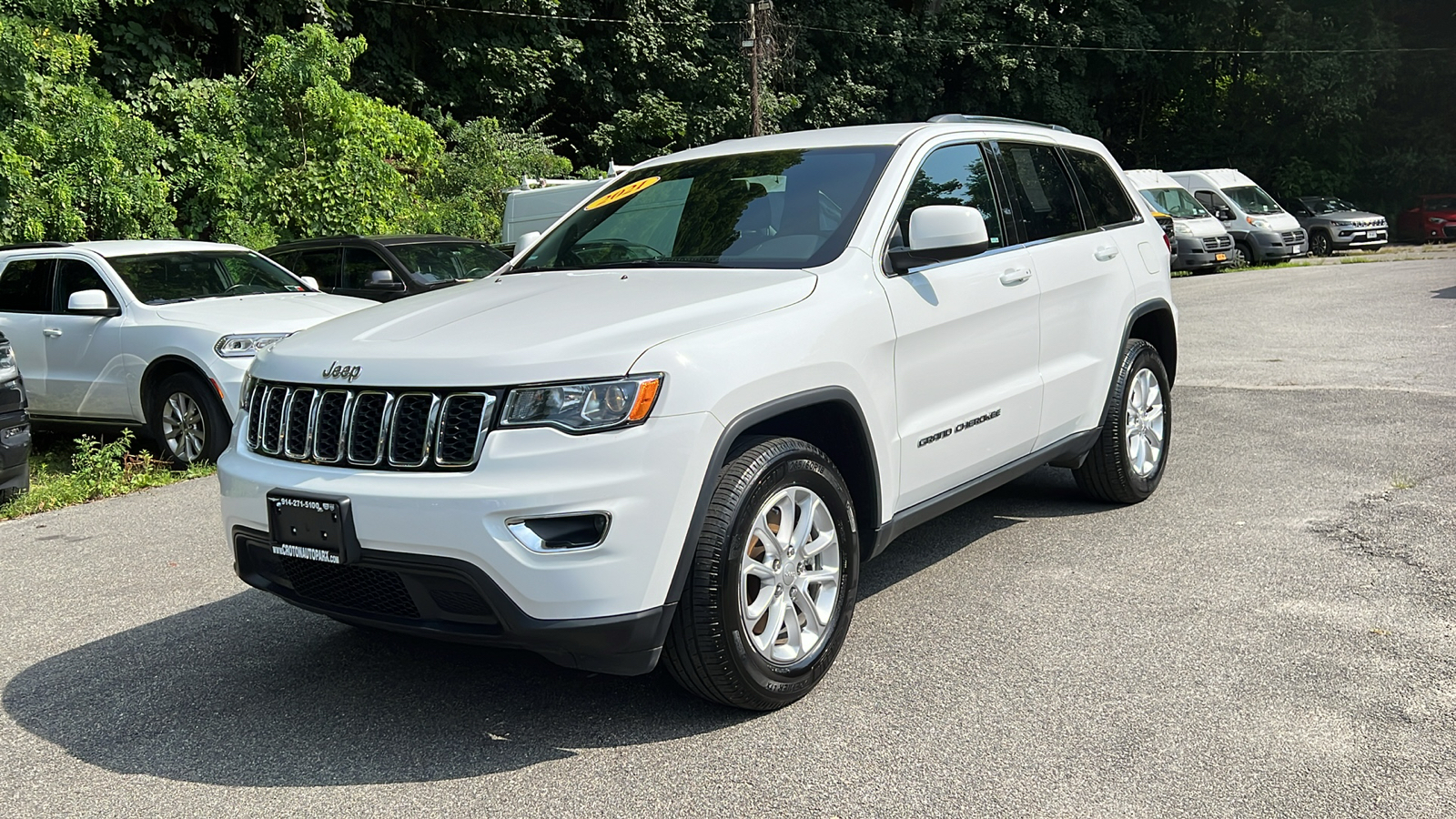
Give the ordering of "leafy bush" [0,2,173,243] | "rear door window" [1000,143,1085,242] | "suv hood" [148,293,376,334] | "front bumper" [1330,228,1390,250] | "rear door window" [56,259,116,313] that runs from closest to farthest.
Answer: "rear door window" [1000,143,1085,242] < "suv hood" [148,293,376,334] < "rear door window" [56,259,116,313] < "leafy bush" [0,2,173,243] < "front bumper" [1330,228,1390,250]

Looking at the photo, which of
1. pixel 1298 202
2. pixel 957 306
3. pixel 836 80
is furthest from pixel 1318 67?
pixel 957 306

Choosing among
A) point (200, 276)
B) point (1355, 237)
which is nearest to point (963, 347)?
point (200, 276)

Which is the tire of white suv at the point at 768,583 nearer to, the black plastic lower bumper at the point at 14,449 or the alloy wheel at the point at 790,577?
the alloy wheel at the point at 790,577

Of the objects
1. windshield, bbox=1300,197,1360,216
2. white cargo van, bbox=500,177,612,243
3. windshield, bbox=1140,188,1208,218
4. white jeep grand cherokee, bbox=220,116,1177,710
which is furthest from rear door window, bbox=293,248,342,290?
windshield, bbox=1300,197,1360,216

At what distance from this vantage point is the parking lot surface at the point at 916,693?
129 inches

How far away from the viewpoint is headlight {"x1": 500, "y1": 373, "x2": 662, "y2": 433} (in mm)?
3334

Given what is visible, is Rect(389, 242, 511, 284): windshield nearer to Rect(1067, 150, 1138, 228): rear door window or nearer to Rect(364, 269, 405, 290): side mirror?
Rect(364, 269, 405, 290): side mirror

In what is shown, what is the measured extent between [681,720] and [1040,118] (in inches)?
1514

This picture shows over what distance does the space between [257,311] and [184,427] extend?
37.4 inches

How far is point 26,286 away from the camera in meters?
9.63

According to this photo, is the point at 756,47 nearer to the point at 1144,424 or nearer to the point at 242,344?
the point at 242,344

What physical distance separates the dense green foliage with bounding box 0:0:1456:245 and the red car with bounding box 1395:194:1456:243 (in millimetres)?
2799

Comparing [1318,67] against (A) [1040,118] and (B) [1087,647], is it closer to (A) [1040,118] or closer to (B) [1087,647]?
(A) [1040,118]

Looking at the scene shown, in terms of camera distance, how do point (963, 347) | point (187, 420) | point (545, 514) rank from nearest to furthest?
point (545, 514) < point (963, 347) < point (187, 420)
